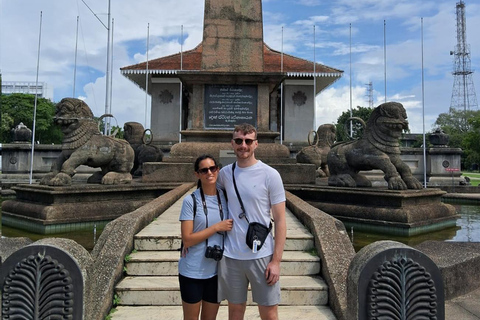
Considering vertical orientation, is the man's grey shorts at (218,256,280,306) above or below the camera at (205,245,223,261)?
below

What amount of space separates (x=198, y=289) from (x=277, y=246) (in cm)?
55

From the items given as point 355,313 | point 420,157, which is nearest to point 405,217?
point 355,313

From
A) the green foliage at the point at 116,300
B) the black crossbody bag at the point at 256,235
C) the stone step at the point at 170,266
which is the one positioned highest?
the black crossbody bag at the point at 256,235

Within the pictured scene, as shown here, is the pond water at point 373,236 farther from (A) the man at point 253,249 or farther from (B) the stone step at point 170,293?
(A) the man at point 253,249

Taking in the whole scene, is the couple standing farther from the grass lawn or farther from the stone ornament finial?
the grass lawn

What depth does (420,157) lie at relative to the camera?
16.8 meters

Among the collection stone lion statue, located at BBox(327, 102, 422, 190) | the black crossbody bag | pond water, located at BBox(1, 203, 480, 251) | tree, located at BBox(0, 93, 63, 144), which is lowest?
pond water, located at BBox(1, 203, 480, 251)

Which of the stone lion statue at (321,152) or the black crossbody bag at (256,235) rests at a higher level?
the stone lion statue at (321,152)

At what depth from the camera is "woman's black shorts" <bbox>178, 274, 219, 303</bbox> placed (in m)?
2.26

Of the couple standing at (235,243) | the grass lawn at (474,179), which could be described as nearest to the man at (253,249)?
the couple standing at (235,243)

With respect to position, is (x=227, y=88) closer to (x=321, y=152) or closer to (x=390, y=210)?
(x=321, y=152)

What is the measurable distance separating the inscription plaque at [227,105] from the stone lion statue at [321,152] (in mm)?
2113

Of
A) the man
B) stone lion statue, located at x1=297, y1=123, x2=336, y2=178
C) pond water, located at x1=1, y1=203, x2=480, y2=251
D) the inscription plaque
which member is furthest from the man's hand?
stone lion statue, located at x1=297, y1=123, x2=336, y2=178

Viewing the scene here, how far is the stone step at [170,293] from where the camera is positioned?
3.29 meters
